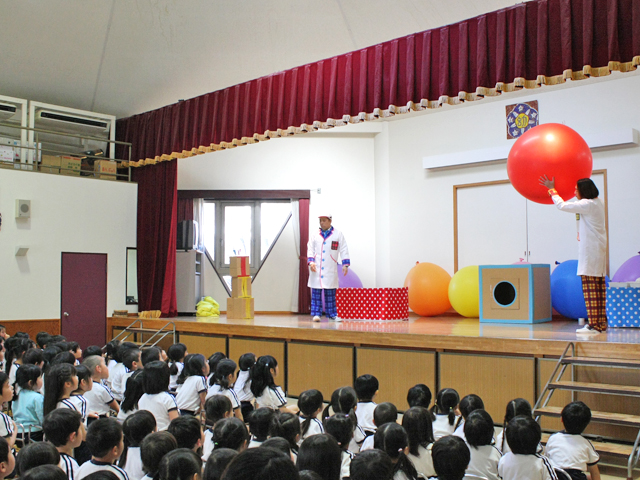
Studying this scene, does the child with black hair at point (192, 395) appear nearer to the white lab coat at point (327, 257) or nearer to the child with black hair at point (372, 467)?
the child with black hair at point (372, 467)

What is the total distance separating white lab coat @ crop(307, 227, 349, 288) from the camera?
7.36m

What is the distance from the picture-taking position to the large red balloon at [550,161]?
16.7ft

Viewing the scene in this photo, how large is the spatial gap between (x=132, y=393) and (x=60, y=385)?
533mm

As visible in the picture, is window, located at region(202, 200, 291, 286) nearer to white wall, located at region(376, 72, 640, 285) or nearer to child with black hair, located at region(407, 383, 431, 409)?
white wall, located at region(376, 72, 640, 285)

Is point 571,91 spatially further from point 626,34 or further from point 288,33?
point 288,33

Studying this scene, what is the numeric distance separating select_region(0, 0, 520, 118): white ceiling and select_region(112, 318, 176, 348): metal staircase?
11.2 ft

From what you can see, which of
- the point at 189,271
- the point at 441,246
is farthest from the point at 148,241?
the point at 441,246

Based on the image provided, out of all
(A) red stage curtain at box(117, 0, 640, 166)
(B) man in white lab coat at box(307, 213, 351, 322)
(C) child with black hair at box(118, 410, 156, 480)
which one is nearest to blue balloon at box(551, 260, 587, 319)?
(A) red stage curtain at box(117, 0, 640, 166)

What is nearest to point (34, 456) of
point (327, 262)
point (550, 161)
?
point (550, 161)

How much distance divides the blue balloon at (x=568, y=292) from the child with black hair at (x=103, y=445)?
5384 mm

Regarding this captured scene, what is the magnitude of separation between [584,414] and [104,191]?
25.2 ft

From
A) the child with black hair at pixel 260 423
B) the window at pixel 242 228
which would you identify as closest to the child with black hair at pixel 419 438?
the child with black hair at pixel 260 423

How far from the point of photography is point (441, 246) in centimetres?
848

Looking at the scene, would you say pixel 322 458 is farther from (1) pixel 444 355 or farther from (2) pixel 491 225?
(2) pixel 491 225
